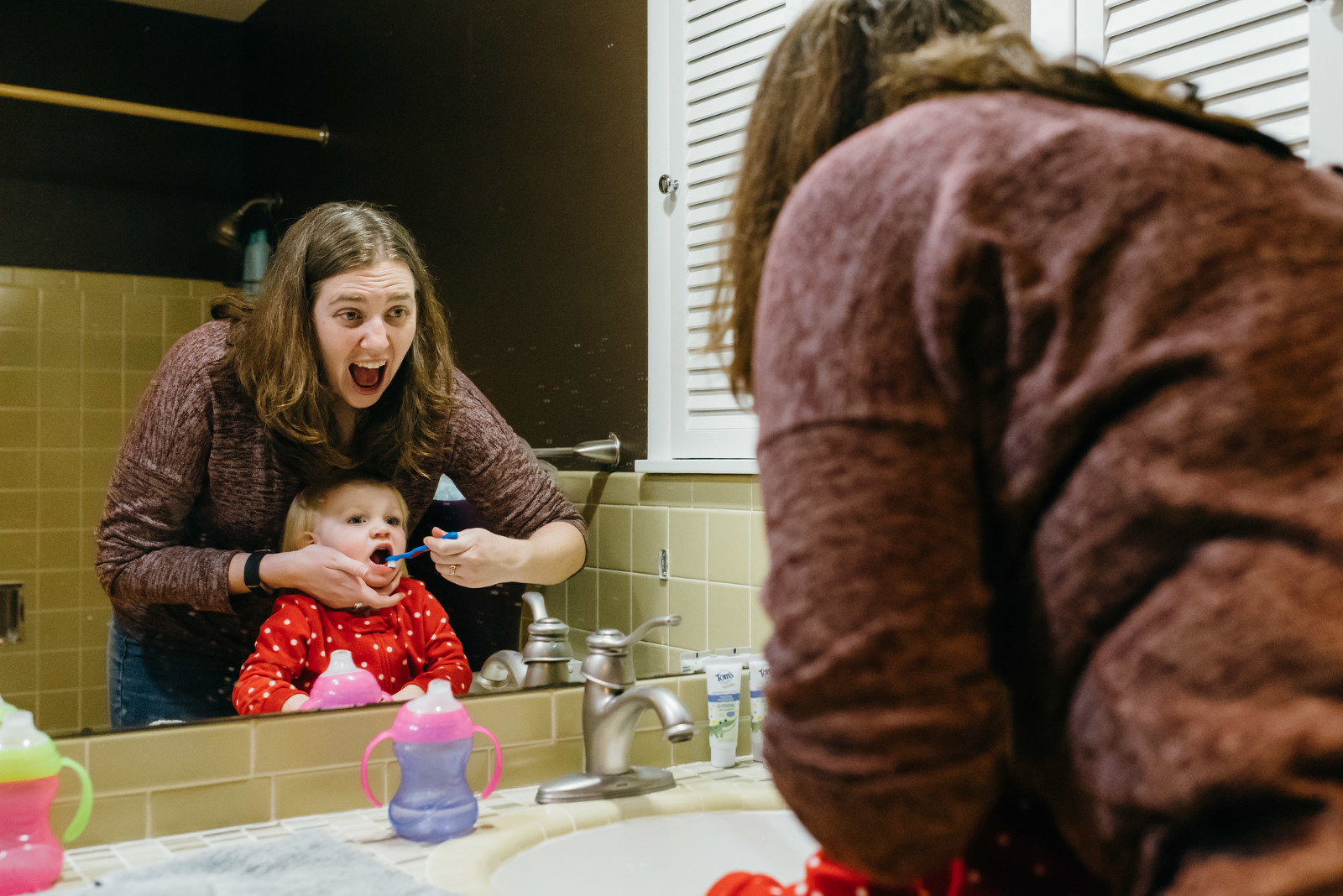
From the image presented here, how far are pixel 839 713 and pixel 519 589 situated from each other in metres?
0.92

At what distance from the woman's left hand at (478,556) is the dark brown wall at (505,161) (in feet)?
0.46

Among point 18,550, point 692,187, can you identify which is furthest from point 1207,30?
point 18,550

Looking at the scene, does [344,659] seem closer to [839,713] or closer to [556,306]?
[556,306]

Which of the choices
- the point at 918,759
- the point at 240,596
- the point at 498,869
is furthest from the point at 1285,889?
the point at 240,596

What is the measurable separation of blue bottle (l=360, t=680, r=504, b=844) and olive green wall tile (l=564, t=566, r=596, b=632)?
0.25 m

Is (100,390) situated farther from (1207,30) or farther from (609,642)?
(1207,30)

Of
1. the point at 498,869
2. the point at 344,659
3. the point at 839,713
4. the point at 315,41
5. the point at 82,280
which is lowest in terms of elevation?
the point at 498,869

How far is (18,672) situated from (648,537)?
736 mm

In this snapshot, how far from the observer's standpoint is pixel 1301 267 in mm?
430

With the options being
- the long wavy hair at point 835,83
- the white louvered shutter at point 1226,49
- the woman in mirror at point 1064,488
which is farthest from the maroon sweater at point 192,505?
the white louvered shutter at point 1226,49

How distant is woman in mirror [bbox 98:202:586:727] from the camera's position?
110 cm

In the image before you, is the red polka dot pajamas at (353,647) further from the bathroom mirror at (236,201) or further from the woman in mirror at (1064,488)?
the woman in mirror at (1064,488)

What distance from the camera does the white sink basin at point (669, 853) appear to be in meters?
1.16

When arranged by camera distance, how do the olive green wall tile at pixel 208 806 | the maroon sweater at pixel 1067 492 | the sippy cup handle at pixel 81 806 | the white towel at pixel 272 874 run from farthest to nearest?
1. the olive green wall tile at pixel 208 806
2. the sippy cup handle at pixel 81 806
3. the white towel at pixel 272 874
4. the maroon sweater at pixel 1067 492
